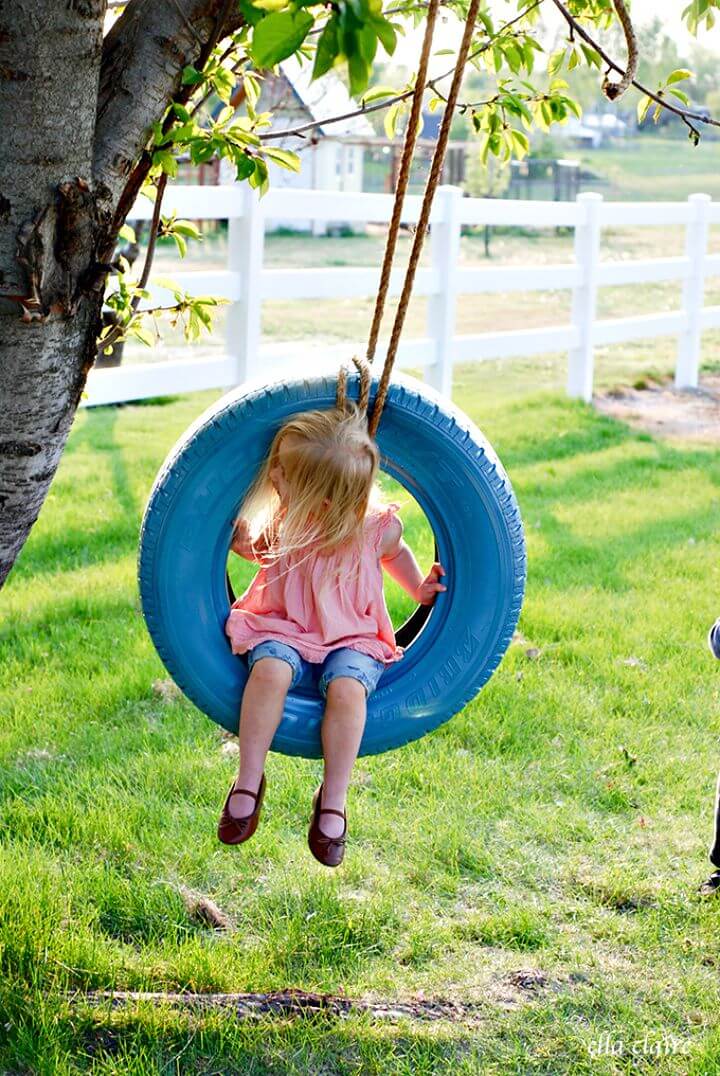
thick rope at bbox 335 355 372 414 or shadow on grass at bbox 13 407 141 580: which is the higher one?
thick rope at bbox 335 355 372 414

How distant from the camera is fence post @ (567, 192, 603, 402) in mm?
8984

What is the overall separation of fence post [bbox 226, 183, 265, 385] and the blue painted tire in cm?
423

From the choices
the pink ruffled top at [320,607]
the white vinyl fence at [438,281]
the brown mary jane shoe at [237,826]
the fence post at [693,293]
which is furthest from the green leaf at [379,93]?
the fence post at [693,293]

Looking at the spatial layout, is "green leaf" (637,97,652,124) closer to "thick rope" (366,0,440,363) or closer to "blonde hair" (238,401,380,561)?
"thick rope" (366,0,440,363)

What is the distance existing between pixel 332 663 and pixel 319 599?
5.2 inches

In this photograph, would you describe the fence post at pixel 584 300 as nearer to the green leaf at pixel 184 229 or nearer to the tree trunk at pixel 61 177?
the green leaf at pixel 184 229

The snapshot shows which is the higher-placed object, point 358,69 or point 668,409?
point 358,69

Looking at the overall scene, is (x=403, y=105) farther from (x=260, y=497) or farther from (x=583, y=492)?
(x=583, y=492)

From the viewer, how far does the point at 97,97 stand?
2.11 m

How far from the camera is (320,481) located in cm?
240

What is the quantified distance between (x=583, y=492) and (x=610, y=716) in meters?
2.69

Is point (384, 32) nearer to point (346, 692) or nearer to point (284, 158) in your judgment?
point (284, 158)

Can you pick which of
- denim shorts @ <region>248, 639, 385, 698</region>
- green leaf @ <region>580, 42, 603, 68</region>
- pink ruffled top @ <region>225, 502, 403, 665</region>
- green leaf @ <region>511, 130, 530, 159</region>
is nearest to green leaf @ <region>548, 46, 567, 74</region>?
green leaf @ <region>580, 42, 603, 68</region>

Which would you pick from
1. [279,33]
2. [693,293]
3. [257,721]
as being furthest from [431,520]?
[693,293]
